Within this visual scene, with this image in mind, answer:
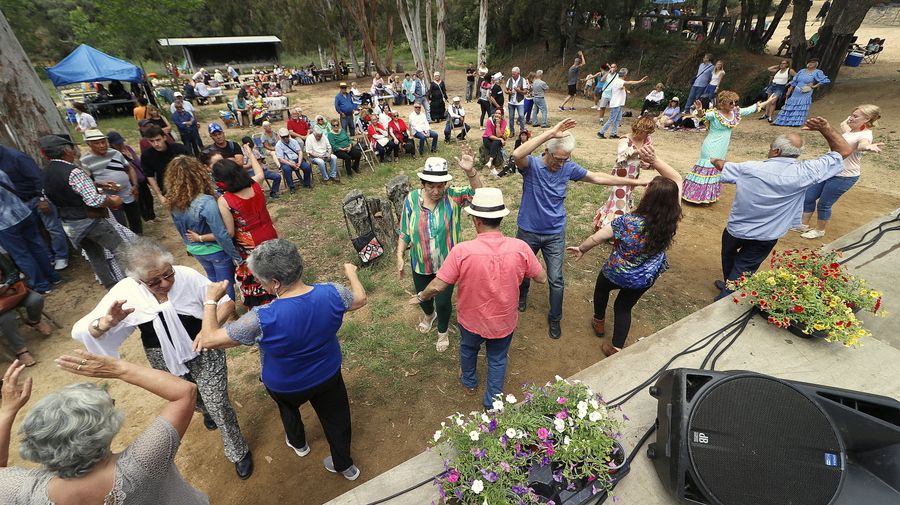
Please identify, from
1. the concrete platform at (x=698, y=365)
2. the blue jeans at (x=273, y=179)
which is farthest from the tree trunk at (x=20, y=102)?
the concrete platform at (x=698, y=365)

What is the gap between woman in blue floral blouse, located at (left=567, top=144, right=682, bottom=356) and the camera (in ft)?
10.0

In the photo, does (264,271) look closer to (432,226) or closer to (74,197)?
(432,226)

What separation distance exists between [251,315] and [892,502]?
3.09m

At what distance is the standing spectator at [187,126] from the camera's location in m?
10.1

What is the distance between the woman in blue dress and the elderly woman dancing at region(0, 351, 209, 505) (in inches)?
619

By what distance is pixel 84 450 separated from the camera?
1.39 m

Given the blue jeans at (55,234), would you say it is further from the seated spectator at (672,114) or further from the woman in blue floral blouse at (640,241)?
the seated spectator at (672,114)

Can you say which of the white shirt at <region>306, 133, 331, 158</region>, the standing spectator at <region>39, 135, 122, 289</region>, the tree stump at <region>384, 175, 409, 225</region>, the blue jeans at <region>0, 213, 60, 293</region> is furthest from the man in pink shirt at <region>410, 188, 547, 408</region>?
the white shirt at <region>306, 133, 331, 158</region>

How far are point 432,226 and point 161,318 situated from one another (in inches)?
83.4

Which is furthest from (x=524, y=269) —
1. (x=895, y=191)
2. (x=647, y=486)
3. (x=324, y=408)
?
(x=895, y=191)

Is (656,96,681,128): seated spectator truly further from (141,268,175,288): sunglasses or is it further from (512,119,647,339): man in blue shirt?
(141,268,175,288): sunglasses

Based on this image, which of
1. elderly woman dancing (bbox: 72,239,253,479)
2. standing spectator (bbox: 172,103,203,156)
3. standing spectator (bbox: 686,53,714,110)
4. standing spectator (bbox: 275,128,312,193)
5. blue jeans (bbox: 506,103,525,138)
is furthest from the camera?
standing spectator (bbox: 686,53,714,110)

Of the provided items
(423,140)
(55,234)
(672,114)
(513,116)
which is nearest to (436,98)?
(513,116)

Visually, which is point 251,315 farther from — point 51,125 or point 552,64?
point 552,64
